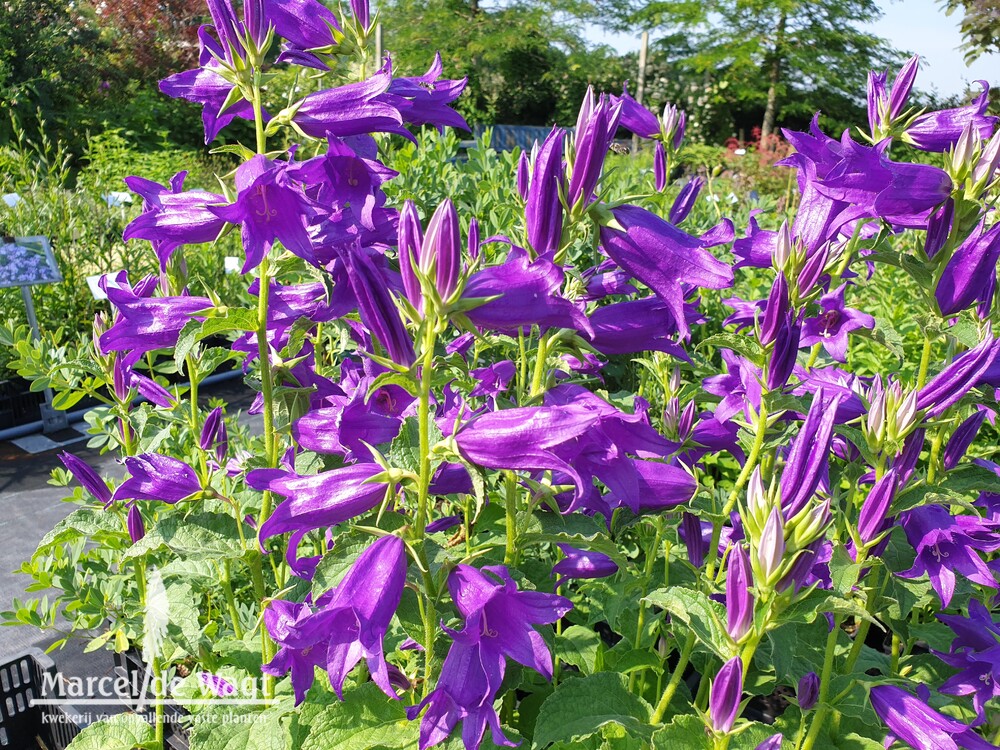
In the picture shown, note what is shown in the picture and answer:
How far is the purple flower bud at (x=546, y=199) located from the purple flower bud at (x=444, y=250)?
17 cm

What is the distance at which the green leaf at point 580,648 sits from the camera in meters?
1.68

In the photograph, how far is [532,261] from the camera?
3.56ft

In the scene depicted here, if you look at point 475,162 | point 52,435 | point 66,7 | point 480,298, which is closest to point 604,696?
point 480,298

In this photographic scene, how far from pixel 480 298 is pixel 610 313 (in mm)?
334

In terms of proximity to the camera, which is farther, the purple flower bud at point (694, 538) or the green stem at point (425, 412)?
the purple flower bud at point (694, 538)

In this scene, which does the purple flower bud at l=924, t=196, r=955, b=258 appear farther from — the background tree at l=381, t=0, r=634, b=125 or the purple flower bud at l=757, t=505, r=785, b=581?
the background tree at l=381, t=0, r=634, b=125

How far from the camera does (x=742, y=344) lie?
1.28m

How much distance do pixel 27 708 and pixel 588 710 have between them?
1774 millimetres

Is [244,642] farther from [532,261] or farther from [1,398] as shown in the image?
[1,398]

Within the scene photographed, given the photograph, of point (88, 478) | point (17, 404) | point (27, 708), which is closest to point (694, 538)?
point (88, 478)

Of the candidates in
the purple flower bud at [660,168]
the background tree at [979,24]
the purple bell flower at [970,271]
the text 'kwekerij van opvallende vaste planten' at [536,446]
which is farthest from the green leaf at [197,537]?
the background tree at [979,24]

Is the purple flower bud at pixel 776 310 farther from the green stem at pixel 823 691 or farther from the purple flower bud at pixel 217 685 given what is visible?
the purple flower bud at pixel 217 685

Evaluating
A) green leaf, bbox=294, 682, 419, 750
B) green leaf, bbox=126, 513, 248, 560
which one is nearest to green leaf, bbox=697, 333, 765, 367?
green leaf, bbox=294, 682, 419, 750

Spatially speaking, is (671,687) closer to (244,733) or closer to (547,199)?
(244,733)
